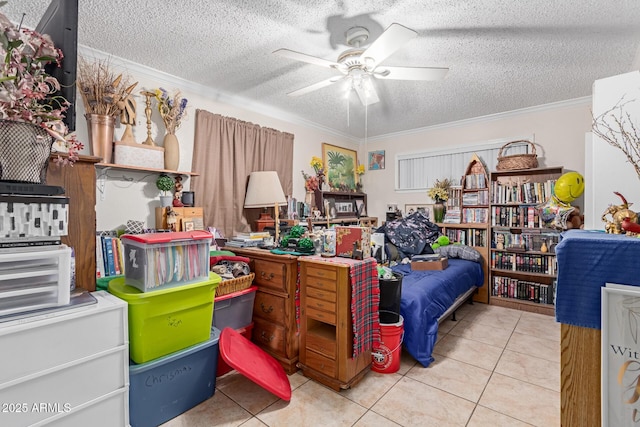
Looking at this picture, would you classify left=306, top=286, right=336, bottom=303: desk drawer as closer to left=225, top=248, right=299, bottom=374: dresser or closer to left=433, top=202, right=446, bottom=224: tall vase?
left=225, top=248, right=299, bottom=374: dresser

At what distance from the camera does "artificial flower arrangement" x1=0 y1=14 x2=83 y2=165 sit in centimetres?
95

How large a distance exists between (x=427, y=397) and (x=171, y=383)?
5.10 ft

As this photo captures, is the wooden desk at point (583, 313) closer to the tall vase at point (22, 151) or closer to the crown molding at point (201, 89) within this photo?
the tall vase at point (22, 151)

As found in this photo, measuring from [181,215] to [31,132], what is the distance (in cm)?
162

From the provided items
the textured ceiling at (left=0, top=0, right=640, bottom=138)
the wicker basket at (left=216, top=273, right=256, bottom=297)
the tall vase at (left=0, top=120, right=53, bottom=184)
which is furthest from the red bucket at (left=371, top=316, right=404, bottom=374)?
the textured ceiling at (left=0, top=0, right=640, bottom=138)

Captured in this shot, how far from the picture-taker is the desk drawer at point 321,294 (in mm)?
1880

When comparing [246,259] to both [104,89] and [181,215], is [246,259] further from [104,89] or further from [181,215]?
[104,89]

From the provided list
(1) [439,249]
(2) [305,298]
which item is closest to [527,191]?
(1) [439,249]

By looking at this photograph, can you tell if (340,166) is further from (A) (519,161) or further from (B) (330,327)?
(B) (330,327)

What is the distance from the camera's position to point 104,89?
85.3 inches

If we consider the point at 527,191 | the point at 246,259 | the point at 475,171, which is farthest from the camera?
the point at 475,171

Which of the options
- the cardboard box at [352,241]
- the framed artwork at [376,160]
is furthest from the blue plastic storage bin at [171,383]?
the framed artwork at [376,160]

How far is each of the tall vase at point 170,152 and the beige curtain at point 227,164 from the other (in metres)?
0.30

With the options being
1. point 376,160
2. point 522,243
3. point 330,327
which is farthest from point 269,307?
point 376,160
